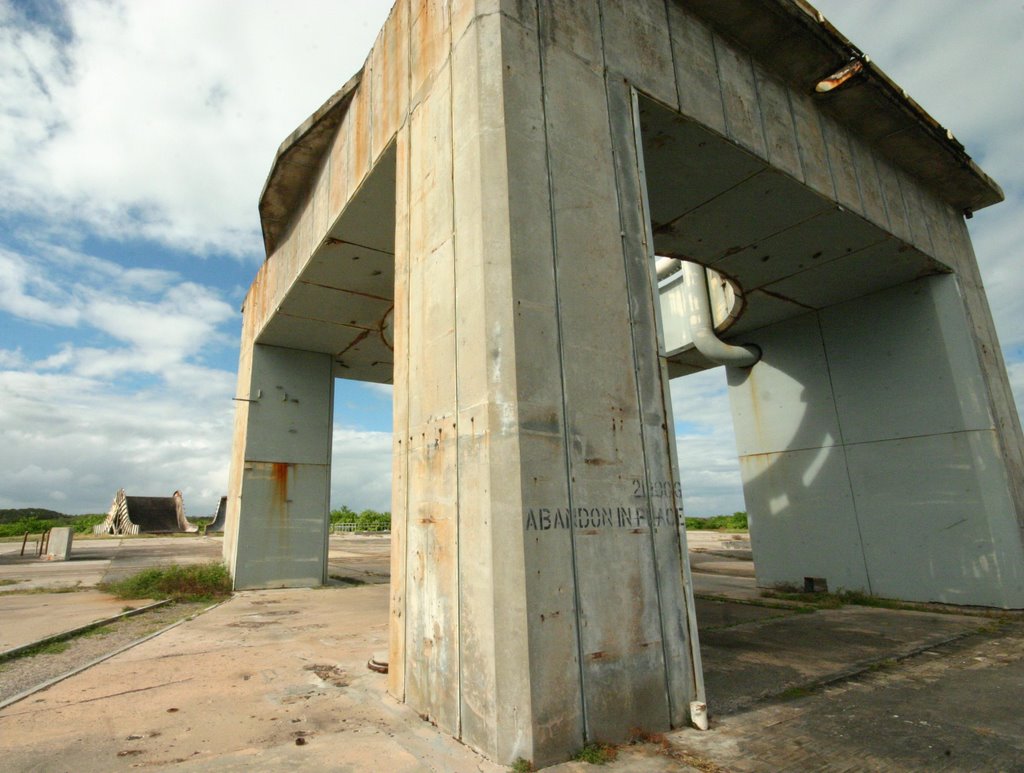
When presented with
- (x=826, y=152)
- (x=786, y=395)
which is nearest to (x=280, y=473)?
(x=786, y=395)

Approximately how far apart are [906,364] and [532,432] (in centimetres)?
908

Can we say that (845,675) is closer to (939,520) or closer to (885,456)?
(939,520)

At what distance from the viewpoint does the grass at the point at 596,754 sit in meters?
3.09

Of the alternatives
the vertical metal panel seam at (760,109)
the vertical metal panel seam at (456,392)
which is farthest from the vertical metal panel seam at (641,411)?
the vertical metal panel seam at (760,109)

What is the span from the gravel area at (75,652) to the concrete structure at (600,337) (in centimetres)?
318

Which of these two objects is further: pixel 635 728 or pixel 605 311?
pixel 605 311

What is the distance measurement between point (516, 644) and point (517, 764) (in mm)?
610

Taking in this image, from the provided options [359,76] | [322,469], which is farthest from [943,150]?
[322,469]

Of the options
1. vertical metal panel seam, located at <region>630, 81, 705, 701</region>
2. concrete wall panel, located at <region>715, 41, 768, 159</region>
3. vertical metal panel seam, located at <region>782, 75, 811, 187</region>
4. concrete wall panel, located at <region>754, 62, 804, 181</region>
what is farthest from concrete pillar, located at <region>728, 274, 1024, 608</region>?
vertical metal panel seam, located at <region>630, 81, 705, 701</region>

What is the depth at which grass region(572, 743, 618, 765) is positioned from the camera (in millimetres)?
3092

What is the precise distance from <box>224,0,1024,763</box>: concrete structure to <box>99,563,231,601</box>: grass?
565 millimetres

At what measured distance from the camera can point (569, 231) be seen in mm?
4188

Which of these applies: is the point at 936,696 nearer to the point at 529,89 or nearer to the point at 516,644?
the point at 516,644

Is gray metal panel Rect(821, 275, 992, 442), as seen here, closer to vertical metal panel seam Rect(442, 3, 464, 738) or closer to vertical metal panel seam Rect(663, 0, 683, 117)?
vertical metal panel seam Rect(663, 0, 683, 117)
